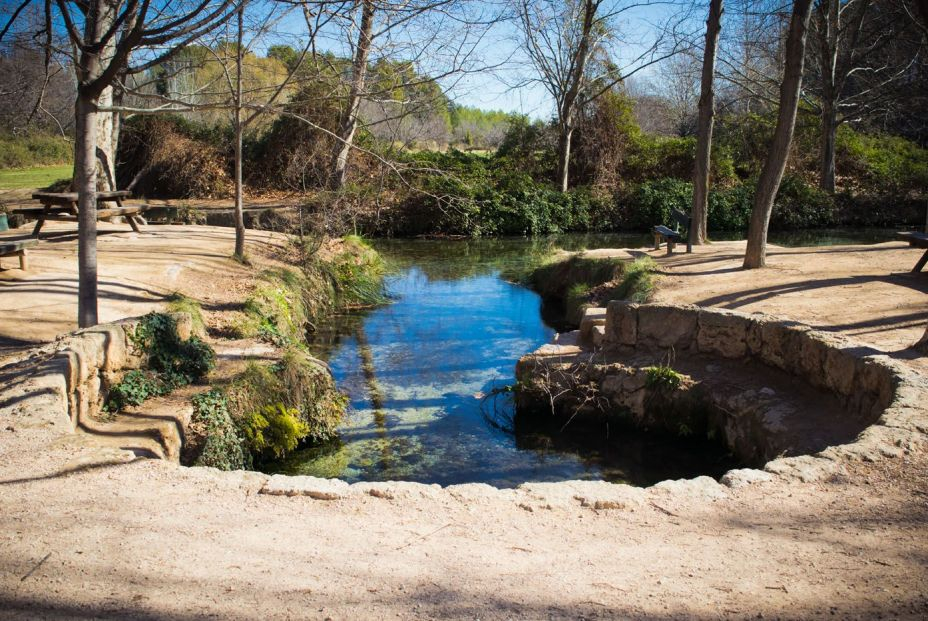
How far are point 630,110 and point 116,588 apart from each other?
29665 millimetres

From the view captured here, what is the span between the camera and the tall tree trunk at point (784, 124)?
10.4m

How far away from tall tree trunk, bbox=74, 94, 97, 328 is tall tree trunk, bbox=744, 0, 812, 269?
8.65 meters

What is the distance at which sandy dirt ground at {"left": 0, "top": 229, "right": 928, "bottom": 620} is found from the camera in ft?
10.2

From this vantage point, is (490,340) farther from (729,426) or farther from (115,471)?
(115,471)

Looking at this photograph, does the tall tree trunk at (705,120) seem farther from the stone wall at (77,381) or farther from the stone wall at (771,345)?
the stone wall at (77,381)

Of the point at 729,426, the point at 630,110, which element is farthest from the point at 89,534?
the point at 630,110

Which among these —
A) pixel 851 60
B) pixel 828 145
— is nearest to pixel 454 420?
pixel 828 145

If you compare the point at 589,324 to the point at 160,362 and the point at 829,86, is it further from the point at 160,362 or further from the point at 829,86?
the point at 829,86

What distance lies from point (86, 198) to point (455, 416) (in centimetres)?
418

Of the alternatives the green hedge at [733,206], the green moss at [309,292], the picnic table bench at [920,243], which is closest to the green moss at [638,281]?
the picnic table bench at [920,243]

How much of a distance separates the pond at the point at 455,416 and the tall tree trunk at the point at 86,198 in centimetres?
224

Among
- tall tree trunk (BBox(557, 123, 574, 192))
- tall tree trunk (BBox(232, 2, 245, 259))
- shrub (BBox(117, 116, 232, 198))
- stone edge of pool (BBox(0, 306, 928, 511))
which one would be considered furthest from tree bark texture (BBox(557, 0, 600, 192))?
stone edge of pool (BBox(0, 306, 928, 511))

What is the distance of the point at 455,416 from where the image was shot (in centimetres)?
802

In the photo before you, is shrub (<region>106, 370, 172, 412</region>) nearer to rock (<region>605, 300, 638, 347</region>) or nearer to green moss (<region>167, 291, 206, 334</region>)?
green moss (<region>167, 291, 206, 334</region>)
